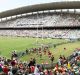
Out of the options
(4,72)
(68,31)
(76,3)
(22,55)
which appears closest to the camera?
(4,72)

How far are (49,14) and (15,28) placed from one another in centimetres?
1172

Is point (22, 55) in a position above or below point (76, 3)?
below

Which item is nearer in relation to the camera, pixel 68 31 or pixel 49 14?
pixel 68 31

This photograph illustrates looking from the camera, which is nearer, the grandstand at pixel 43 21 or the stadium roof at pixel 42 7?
the grandstand at pixel 43 21

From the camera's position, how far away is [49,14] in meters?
108

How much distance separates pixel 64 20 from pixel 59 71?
70.2 m

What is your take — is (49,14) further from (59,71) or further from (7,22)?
(59,71)

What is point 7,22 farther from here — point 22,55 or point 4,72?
point 4,72

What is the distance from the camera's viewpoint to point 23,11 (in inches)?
4454

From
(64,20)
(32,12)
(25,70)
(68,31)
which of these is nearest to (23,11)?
(32,12)

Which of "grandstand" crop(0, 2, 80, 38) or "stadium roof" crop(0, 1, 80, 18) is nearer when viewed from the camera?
"grandstand" crop(0, 2, 80, 38)

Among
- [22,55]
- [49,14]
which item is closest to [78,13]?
[49,14]

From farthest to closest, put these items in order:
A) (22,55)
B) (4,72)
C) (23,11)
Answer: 1. (23,11)
2. (22,55)
3. (4,72)

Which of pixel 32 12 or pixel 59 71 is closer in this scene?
pixel 59 71
